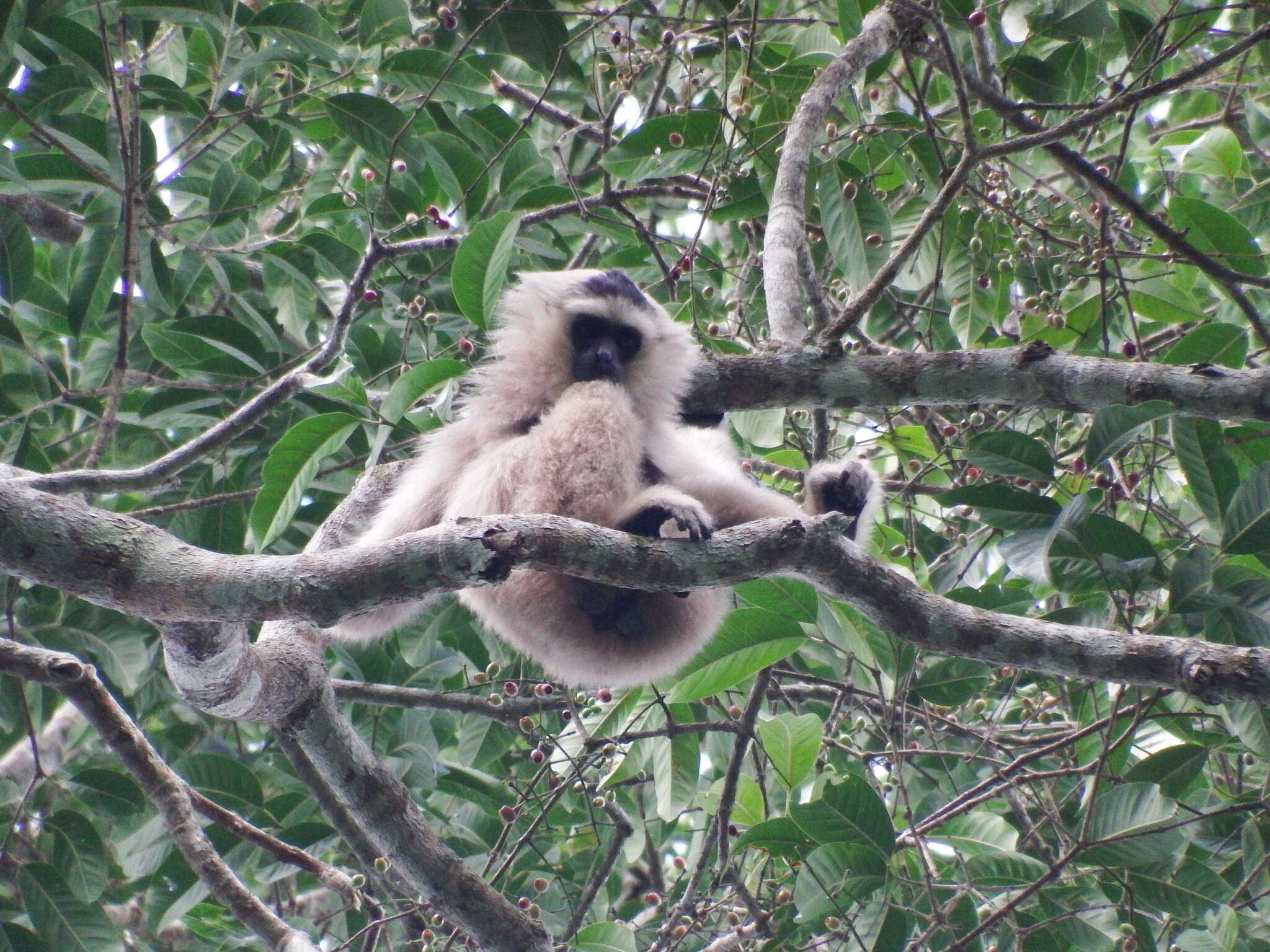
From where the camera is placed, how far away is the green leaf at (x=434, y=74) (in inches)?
174

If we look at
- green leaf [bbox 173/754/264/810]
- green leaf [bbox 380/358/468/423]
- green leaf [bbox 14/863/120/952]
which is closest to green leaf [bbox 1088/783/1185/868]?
green leaf [bbox 380/358/468/423]

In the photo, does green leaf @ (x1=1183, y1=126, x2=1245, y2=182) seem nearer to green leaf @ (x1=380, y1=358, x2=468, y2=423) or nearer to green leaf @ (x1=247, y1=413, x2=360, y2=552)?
green leaf @ (x1=380, y1=358, x2=468, y2=423)

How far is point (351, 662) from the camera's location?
4.84 meters

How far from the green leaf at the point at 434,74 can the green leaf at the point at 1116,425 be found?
114 inches

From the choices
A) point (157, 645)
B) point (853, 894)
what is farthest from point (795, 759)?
point (157, 645)

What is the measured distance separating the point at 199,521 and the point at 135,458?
1.18 metres

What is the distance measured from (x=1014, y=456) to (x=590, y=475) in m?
1.42

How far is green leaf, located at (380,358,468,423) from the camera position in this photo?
3.44 meters

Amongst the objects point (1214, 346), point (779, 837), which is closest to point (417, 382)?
point (779, 837)

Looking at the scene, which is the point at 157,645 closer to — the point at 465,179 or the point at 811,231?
the point at 465,179

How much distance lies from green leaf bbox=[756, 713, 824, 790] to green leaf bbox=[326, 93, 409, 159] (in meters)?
2.83

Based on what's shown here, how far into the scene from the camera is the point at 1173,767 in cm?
361

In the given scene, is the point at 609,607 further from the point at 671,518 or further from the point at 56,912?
the point at 56,912

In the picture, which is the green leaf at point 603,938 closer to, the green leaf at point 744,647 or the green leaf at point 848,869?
the green leaf at point 848,869
